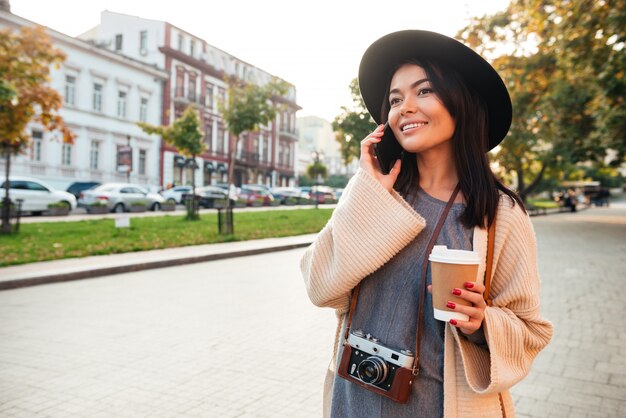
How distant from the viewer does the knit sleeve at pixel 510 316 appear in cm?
145

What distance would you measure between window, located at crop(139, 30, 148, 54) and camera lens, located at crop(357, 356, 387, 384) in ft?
143

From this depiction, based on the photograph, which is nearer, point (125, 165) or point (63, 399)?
point (63, 399)

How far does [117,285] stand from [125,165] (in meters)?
26.1

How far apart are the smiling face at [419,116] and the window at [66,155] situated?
3400cm

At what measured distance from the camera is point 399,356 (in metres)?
1.48

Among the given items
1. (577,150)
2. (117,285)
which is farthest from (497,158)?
(117,285)

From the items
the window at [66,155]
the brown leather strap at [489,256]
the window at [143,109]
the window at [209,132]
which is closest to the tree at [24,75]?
the brown leather strap at [489,256]

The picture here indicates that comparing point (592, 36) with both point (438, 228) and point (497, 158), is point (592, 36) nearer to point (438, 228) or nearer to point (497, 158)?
point (438, 228)

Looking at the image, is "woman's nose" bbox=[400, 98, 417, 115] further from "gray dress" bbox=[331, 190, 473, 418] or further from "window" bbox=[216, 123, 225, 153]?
"window" bbox=[216, 123, 225, 153]

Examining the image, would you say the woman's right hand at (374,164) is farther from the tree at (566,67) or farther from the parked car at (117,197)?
the parked car at (117,197)

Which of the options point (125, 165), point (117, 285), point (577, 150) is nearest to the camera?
point (117, 285)

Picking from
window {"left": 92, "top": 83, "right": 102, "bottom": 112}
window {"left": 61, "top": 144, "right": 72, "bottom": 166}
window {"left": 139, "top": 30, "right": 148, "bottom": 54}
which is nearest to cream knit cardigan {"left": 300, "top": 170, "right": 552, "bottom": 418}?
window {"left": 61, "top": 144, "right": 72, "bottom": 166}

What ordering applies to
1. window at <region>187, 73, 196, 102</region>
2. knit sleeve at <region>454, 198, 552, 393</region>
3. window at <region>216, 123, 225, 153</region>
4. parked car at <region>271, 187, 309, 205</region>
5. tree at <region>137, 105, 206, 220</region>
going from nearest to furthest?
knit sleeve at <region>454, 198, 552, 393</region>, tree at <region>137, 105, 206, 220</region>, parked car at <region>271, 187, 309, 205</region>, window at <region>187, 73, 196, 102</region>, window at <region>216, 123, 225, 153</region>

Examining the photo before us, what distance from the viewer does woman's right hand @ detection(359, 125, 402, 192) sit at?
1647mm
